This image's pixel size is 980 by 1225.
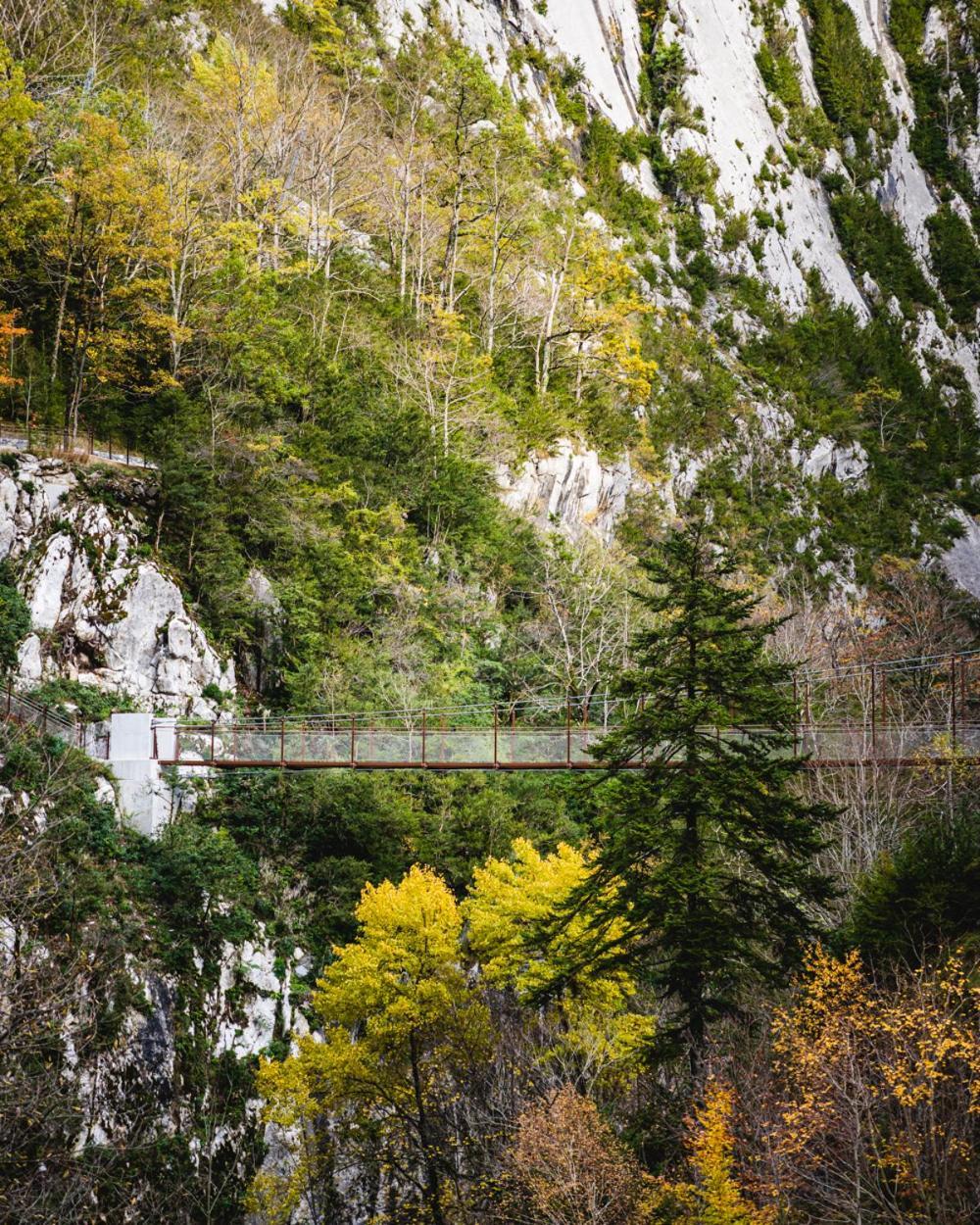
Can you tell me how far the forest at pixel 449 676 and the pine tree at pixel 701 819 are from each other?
0.24 ft

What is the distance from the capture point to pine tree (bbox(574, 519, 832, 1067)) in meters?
12.3

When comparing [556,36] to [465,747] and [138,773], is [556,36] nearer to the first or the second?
[465,747]

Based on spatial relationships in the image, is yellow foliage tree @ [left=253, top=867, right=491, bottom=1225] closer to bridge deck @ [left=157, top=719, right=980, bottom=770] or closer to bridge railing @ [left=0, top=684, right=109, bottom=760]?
bridge deck @ [left=157, top=719, right=980, bottom=770]

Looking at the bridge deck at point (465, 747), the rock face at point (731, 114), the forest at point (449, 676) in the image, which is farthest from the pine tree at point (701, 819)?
the rock face at point (731, 114)

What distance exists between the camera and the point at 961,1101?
10.1 m

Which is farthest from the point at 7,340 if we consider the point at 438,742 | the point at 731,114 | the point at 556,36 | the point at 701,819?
the point at 731,114

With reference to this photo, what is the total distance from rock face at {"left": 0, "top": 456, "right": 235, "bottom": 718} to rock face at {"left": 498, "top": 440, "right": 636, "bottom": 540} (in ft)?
41.9

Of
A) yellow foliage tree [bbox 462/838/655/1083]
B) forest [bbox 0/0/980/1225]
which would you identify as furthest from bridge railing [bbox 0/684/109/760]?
yellow foliage tree [bbox 462/838/655/1083]

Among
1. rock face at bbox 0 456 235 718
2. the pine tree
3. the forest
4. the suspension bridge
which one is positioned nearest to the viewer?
the pine tree

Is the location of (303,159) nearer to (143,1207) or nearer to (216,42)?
(216,42)

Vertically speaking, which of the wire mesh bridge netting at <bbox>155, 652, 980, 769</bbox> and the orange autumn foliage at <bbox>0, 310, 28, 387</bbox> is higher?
the orange autumn foliage at <bbox>0, 310, 28, 387</bbox>

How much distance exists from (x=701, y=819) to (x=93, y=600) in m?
13.8

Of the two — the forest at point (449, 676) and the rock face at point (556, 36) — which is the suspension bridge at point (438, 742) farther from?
the rock face at point (556, 36)

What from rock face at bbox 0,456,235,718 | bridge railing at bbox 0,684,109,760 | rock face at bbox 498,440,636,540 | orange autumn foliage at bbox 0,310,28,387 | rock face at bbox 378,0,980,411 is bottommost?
bridge railing at bbox 0,684,109,760
